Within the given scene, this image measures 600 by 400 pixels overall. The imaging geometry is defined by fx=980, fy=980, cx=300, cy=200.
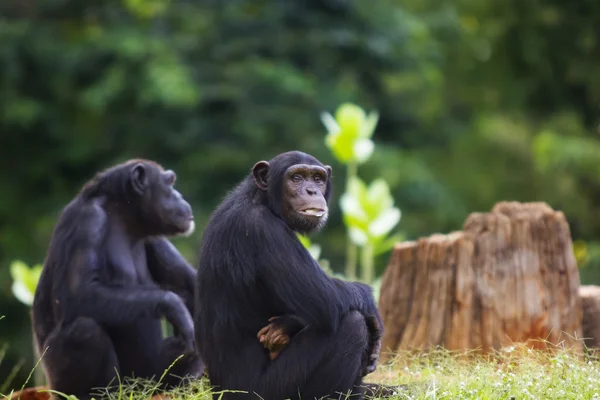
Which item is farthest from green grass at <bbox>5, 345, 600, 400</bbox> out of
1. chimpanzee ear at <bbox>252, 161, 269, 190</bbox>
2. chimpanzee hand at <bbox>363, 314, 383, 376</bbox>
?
chimpanzee ear at <bbox>252, 161, 269, 190</bbox>

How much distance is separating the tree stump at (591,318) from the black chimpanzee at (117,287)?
265cm

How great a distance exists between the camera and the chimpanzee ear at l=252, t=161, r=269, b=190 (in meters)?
5.02

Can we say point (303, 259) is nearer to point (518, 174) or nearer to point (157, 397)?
point (157, 397)

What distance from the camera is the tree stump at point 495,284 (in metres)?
6.45

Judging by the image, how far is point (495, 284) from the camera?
653 centimetres

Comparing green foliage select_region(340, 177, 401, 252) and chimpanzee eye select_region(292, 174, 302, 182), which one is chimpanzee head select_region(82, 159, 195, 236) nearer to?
chimpanzee eye select_region(292, 174, 302, 182)

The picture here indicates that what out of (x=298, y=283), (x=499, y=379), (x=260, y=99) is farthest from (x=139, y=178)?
(x=260, y=99)

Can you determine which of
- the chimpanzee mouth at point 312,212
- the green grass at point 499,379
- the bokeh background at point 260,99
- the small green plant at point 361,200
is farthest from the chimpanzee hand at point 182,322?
the bokeh background at point 260,99

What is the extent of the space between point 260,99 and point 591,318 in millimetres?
8612

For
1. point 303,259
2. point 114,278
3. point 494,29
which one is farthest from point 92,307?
point 494,29

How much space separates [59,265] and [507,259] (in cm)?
292

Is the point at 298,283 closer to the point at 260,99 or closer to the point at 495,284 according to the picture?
the point at 495,284

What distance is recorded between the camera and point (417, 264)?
6754 mm

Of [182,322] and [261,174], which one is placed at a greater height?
[261,174]
